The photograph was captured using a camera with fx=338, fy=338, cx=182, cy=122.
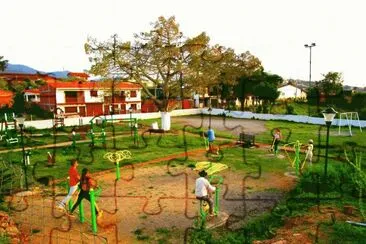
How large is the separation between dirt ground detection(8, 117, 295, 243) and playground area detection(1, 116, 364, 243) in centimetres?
3

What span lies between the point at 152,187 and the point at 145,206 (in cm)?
253

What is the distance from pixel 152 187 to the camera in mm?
15008

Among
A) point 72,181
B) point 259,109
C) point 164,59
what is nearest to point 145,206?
point 72,181

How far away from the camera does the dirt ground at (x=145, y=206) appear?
10023mm

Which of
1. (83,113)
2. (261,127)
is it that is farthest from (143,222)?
(83,113)

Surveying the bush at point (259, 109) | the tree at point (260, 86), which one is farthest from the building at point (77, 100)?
the bush at point (259, 109)

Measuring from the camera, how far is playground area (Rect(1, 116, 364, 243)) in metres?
10.3

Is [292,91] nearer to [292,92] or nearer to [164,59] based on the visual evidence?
[292,92]

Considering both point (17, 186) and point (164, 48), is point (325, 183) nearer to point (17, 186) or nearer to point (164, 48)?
point (17, 186)

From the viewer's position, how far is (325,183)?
13656mm

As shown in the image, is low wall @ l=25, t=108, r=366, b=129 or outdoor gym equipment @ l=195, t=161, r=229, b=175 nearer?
outdoor gym equipment @ l=195, t=161, r=229, b=175

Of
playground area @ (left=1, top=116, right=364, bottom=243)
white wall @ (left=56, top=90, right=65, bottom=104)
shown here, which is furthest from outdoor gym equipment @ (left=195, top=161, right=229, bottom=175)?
white wall @ (left=56, top=90, right=65, bottom=104)

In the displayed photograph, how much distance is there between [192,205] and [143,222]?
224cm

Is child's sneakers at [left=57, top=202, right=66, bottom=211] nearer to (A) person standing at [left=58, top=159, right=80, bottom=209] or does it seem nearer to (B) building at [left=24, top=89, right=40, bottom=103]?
(A) person standing at [left=58, top=159, right=80, bottom=209]
